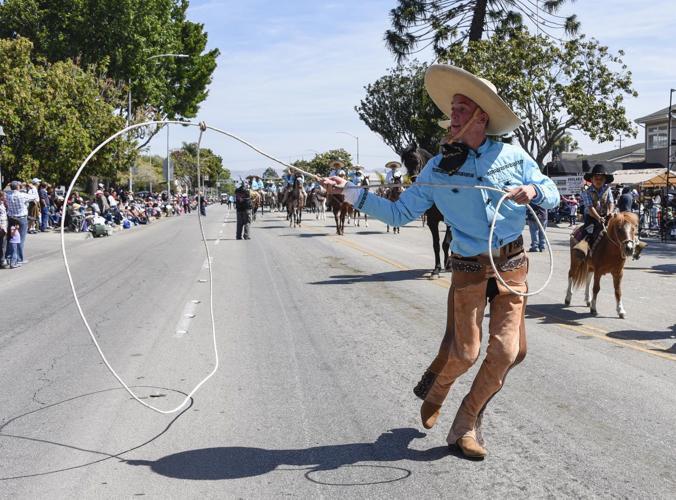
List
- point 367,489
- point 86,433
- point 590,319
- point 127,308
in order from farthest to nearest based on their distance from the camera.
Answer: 1. point 127,308
2. point 590,319
3. point 86,433
4. point 367,489

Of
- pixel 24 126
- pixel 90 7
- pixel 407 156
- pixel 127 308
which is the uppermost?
pixel 90 7

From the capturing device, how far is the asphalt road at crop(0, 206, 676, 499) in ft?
14.8

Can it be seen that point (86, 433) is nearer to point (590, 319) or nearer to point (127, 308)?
point (127, 308)

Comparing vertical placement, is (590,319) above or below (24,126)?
below

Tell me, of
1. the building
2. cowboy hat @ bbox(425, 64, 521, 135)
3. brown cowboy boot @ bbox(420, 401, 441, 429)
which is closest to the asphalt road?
brown cowboy boot @ bbox(420, 401, 441, 429)

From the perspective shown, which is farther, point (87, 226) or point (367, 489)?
point (87, 226)

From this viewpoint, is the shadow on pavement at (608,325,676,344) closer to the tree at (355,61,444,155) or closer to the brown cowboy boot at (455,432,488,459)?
the brown cowboy boot at (455,432,488,459)

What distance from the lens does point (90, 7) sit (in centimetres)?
4656

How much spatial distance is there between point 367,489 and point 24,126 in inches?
1298

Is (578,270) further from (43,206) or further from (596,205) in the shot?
(43,206)

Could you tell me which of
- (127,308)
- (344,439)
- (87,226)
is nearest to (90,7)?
(87,226)

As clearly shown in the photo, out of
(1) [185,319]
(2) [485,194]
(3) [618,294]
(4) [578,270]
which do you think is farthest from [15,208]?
(2) [485,194]

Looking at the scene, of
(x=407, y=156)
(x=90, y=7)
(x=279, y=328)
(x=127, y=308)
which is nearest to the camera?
(x=279, y=328)

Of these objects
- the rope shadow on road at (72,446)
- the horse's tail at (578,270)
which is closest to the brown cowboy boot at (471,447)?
the rope shadow on road at (72,446)
